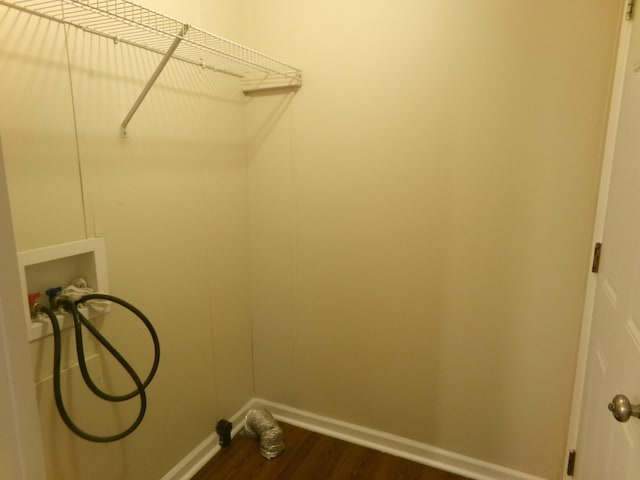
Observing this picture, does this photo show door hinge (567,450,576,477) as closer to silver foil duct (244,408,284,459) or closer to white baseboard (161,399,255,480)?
silver foil duct (244,408,284,459)

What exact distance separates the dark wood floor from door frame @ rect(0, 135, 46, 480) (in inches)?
58.0

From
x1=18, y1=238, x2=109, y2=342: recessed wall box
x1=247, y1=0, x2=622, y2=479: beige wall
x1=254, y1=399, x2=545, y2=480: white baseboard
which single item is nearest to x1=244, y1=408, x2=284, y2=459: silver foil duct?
x1=254, y1=399, x2=545, y2=480: white baseboard

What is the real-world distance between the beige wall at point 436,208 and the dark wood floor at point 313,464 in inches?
5.7

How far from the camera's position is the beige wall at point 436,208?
1.54 m

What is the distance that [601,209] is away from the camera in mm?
1432

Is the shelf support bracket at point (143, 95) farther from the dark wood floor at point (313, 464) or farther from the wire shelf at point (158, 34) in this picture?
the dark wood floor at point (313, 464)

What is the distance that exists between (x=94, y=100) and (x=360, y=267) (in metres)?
1.24

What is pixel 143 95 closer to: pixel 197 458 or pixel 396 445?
pixel 197 458

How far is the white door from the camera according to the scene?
89cm

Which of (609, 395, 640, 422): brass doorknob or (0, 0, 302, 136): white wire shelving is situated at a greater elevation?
(0, 0, 302, 136): white wire shelving

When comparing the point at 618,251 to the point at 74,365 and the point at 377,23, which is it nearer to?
the point at 377,23

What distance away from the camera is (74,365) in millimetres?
1365

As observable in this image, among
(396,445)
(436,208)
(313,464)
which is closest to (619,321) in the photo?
(436,208)

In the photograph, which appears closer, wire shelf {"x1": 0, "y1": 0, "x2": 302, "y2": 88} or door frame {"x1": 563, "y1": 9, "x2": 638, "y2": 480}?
wire shelf {"x1": 0, "y1": 0, "x2": 302, "y2": 88}
